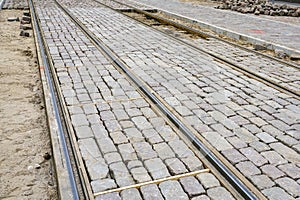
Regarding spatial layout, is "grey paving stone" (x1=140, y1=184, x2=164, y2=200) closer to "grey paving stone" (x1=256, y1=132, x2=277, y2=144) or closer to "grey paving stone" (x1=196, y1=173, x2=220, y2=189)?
"grey paving stone" (x1=196, y1=173, x2=220, y2=189)

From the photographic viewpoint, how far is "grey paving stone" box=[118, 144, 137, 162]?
4203mm

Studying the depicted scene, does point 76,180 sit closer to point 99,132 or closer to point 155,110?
point 99,132

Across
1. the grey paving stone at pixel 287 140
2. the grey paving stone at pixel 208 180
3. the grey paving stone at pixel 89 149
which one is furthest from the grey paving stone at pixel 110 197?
the grey paving stone at pixel 287 140

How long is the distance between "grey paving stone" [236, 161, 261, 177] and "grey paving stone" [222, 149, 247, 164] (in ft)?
0.26

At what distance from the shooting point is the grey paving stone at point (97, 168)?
12.6 feet

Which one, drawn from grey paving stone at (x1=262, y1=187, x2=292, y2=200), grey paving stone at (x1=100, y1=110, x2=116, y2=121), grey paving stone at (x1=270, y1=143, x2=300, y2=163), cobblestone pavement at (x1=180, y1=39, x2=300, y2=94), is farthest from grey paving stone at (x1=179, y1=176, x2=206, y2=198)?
cobblestone pavement at (x1=180, y1=39, x2=300, y2=94)

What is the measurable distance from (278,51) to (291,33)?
3449 mm

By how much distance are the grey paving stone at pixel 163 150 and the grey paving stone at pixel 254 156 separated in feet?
3.25

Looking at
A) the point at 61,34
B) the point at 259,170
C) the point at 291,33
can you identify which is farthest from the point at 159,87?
the point at 291,33

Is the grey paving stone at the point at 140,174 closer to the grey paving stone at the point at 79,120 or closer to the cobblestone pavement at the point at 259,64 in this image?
the grey paving stone at the point at 79,120

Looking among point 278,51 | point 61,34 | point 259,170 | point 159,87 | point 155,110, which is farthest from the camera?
point 61,34

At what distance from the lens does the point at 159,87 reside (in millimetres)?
6590

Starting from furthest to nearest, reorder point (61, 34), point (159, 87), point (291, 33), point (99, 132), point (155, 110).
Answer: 1. point (291, 33)
2. point (61, 34)
3. point (159, 87)
4. point (155, 110)
5. point (99, 132)

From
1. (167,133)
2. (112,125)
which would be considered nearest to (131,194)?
(167,133)
